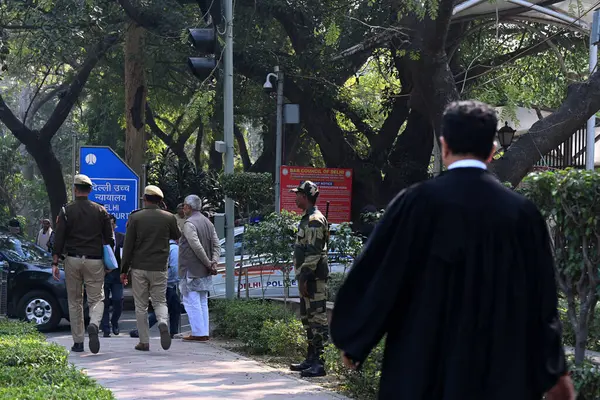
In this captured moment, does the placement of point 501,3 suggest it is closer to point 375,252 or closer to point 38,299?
point 38,299

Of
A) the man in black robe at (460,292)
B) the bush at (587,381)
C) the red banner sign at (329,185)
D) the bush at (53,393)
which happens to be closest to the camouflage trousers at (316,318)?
the bush at (53,393)

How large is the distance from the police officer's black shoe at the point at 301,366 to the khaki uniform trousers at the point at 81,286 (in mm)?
2238

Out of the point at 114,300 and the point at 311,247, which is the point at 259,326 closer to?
the point at 114,300

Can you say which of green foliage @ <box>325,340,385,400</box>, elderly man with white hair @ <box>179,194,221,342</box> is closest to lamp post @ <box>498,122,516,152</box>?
elderly man with white hair @ <box>179,194,221,342</box>

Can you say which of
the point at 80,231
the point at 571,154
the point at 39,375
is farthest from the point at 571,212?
the point at 571,154

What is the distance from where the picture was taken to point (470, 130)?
141 inches

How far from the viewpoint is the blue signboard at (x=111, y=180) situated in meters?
15.4

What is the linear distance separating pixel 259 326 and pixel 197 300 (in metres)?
0.87

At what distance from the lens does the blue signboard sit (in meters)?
15.4

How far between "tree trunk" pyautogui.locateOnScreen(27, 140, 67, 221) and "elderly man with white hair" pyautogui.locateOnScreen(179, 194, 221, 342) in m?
16.8

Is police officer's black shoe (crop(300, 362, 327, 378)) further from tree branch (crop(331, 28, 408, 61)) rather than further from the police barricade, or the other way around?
tree branch (crop(331, 28, 408, 61))

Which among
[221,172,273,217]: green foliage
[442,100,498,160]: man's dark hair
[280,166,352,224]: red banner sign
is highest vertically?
[280,166,352,224]: red banner sign

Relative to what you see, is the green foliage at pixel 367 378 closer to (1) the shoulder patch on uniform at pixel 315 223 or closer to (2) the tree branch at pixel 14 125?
(1) the shoulder patch on uniform at pixel 315 223

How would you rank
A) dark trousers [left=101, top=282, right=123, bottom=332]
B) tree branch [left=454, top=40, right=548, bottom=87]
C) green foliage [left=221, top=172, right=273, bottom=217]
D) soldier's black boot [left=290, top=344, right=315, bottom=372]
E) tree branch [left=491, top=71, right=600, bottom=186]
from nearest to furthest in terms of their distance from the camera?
1. soldier's black boot [left=290, top=344, right=315, bottom=372]
2. tree branch [left=491, top=71, right=600, bottom=186]
3. dark trousers [left=101, top=282, right=123, bottom=332]
4. green foliage [left=221, top=172, right=273, bottom=217]
5. tree branch [left=454, top=40, right=548, bottom=87]
